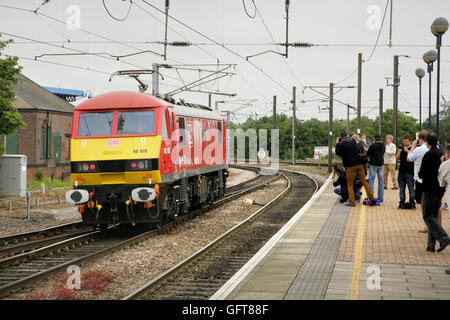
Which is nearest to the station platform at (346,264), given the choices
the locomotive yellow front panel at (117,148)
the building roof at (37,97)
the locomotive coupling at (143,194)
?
the locomotive coupling at (143,194)

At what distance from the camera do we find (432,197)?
375 inches

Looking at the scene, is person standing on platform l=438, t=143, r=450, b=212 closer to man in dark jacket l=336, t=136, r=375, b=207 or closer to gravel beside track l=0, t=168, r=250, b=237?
man in dark jacket l=336, t=136, r=375, b=207

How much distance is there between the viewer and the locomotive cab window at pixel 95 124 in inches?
529

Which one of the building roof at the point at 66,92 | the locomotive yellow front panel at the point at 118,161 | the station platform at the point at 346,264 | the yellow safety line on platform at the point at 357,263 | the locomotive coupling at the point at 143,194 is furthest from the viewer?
the building roof at the point at 66,92

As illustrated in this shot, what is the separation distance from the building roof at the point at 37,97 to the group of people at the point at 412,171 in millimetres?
23697

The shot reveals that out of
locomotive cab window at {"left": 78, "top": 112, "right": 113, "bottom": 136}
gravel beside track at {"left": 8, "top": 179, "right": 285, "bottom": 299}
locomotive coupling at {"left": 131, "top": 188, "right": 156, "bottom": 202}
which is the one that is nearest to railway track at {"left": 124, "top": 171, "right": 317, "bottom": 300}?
gravel beside track at {"left": 8, "top": 179, "right": 285, "bottom": 299}

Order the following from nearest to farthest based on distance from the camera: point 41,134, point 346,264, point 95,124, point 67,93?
point 346,264 < point 95,124 < point 41,134 < point 67,93

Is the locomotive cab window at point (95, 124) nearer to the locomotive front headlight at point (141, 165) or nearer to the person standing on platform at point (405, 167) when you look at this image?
the locomotive front headlight at point (141, 165)

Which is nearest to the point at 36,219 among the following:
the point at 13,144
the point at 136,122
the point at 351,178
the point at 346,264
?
the point at 136,122

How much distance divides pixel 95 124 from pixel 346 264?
7.30m

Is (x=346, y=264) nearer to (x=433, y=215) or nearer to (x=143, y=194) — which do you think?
(x=433, y=215)

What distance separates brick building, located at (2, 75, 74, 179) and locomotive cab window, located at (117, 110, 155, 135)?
74.9ft
